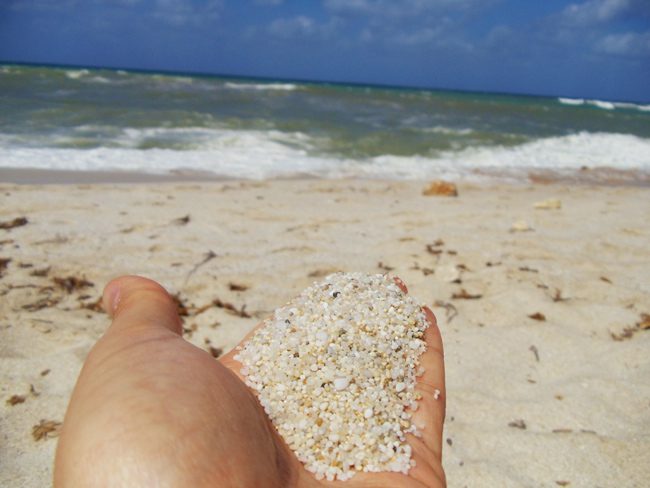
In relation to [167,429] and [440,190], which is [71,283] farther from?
[440,190]

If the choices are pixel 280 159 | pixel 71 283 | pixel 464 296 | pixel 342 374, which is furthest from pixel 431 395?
pixel 280 159

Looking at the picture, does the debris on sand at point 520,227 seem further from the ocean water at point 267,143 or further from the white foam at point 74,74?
the white foam at point 74,74

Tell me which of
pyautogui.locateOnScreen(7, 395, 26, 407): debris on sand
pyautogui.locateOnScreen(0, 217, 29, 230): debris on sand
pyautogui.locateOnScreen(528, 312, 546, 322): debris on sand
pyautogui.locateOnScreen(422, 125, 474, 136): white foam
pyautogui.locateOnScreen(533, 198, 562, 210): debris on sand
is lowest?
pyautogui.locateOnScreen(7, 395, 26, 407): debris on sand

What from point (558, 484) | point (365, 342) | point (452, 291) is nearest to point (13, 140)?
point (452, 291)

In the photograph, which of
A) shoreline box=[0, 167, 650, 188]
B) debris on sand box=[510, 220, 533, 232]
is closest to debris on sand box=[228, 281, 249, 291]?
debris on sand box=[510, 220, 533, 232]

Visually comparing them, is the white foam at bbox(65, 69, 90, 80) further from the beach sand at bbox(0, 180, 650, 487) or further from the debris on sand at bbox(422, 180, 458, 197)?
the debris on sand at bbox(422, 180, 458, 197)
